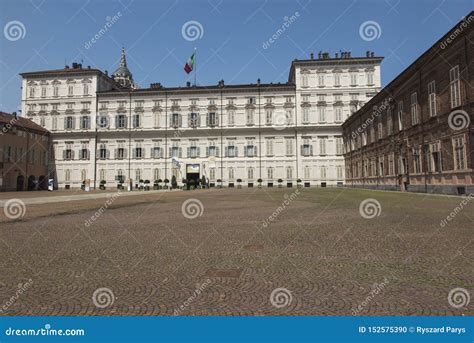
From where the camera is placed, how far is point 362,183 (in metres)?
40.7

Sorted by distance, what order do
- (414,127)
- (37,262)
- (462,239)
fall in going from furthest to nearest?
(414,127), (462,239), (37,262)

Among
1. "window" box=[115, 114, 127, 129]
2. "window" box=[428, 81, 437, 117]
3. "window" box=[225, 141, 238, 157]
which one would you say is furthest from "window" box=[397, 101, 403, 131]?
"window" box=[115, 114, 127, 129]

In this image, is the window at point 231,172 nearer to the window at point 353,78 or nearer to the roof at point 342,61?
the roof at point 342,61

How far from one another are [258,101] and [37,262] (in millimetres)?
48919

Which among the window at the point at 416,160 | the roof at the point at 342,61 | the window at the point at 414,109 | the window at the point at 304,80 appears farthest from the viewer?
the window at the point at 304,80

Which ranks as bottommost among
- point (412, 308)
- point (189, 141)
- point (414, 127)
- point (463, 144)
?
point (412, 308)

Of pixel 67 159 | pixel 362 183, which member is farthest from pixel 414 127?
pixel 67 159

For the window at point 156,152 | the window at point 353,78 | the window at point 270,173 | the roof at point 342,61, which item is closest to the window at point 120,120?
the window at point 156,152

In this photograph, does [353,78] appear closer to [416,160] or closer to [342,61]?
[342,61]

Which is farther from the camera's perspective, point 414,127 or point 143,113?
point 143,113

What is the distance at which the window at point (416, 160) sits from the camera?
2552 centimetres

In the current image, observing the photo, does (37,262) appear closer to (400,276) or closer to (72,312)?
(72,312)

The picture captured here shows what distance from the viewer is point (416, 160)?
26094 millimetres

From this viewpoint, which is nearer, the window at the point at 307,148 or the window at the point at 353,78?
the window at the point at 353,78
